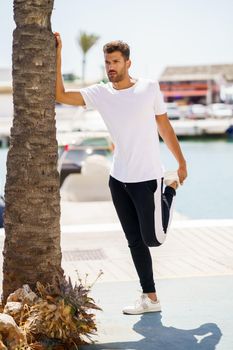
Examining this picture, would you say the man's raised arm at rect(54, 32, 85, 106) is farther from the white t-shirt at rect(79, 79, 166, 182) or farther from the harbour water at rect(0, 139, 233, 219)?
the harbour water at rect(0, 139, 233, 219)

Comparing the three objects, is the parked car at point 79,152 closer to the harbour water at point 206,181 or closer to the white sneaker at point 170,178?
the harbour water at point 206,181

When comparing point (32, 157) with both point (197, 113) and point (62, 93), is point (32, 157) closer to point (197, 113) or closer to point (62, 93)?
point (62, 93)

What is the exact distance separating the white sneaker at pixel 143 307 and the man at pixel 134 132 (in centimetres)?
50

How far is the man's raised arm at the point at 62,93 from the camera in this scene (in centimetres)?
449

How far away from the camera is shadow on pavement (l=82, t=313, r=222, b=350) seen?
446 centimetres

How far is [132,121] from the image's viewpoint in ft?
15.4

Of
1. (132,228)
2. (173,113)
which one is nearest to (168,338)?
(132,228)

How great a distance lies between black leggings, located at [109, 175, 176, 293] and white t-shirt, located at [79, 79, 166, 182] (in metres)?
0.09

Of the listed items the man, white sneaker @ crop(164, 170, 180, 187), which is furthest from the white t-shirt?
white sneaker @ crop(164, 170, 180, 187)

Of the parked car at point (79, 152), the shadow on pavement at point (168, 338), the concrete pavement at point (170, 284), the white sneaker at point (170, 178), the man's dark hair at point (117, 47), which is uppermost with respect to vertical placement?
the man's dark hair at point (117, 47)

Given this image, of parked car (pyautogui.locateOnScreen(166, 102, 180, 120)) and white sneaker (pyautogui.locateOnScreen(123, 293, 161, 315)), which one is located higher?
white sneaker (pyautogui.locateOnScreen(123, 293, 161, 315))

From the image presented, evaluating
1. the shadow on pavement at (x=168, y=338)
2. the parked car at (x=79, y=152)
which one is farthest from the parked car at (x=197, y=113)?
the shadow on pavement at (x=168, y=338)

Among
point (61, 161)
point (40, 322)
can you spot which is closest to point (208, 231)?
point (40, 322)

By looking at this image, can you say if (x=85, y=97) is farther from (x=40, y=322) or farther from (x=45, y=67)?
(x=40, y=322)
